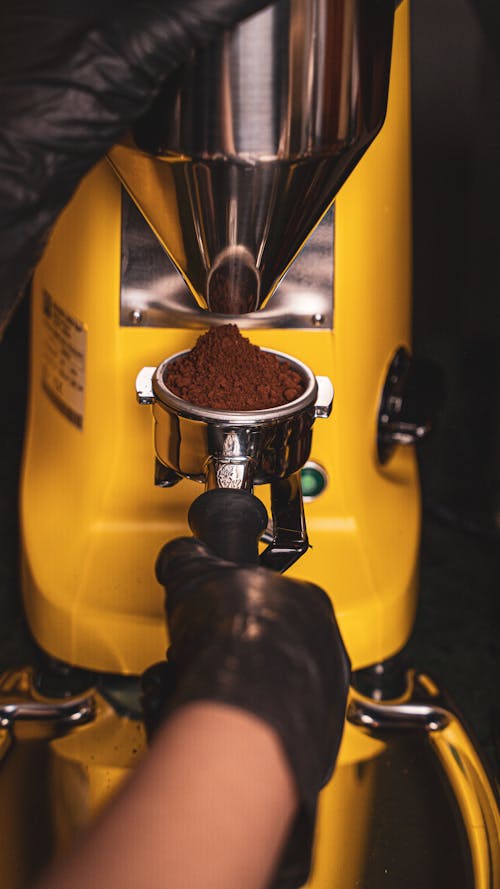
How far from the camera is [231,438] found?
1.79 ft

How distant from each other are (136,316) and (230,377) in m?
0.17

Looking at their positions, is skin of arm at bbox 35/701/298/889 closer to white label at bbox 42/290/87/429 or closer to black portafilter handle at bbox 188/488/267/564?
black portafilter handle at bbox 188/488/267/564

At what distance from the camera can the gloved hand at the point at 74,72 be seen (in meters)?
0.41

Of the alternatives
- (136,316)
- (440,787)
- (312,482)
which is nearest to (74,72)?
(136,316)

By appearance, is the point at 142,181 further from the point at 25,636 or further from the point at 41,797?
the point at 25,636

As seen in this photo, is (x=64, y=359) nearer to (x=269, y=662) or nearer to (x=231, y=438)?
(x=231, y=438)

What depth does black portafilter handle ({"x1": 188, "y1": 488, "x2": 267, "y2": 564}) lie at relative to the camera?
1.62ft

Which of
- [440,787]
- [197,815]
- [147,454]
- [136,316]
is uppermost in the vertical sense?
[136,316]

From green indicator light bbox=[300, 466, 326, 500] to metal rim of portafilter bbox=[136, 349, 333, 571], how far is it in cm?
16

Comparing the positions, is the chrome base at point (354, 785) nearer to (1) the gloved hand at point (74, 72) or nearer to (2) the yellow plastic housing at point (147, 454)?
(2) the yellow plastic housing at point (147, 454)

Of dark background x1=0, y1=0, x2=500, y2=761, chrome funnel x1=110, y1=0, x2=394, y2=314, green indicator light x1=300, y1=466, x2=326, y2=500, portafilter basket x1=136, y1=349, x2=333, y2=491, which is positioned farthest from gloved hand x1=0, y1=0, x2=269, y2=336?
dark background x1=0, y1=0, x2=500, y2=761

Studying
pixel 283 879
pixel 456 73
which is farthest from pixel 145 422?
pixel 456 73

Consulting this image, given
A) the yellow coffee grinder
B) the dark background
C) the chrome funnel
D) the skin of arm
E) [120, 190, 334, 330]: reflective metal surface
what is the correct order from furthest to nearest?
1. the dark background
2. [120, 190, 334, 330]: reflective metal surface
3. the yellow coffee grinder
4. the chrome funnel
5. the skin of arm

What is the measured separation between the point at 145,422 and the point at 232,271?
0.76 ft
